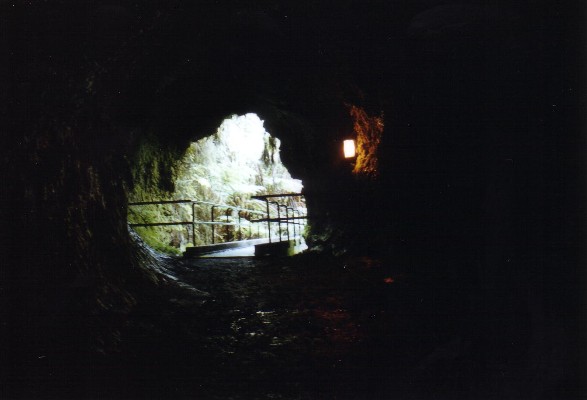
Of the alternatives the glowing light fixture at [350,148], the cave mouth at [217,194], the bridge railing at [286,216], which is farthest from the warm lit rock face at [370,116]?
the cave mouth at [217,194]

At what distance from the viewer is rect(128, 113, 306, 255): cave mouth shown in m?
10.5

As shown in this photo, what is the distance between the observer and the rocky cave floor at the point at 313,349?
7.77 ft

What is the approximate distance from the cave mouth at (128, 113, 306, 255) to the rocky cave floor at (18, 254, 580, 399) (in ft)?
17.4

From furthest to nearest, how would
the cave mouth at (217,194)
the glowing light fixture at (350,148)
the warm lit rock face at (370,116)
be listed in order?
the cave mouth at (217,194) < the glowing light fixture at (350,148) < the warm lit rock face at (370,116)

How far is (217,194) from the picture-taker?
1526 cm

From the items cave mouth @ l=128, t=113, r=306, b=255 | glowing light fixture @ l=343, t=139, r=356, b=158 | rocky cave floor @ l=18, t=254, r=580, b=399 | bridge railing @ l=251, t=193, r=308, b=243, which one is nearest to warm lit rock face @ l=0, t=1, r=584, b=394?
rocky cave floor @ l=18, t=254, r=580, b=399

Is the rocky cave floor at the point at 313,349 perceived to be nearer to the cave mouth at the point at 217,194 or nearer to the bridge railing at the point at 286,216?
the bridge railing at the point at 286,216

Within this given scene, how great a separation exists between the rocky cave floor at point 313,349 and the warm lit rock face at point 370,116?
0.37 meters

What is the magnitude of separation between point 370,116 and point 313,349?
18.2 feet

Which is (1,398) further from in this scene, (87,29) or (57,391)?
(87,29)

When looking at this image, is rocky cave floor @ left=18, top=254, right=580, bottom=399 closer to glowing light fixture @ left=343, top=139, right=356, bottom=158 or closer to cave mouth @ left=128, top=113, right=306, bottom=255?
glowing light fixture @ left=343, top=139, right=356, bottom=158

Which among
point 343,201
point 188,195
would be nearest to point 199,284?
point 343,201

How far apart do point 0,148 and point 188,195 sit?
37.8ft

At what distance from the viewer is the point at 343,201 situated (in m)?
9.04
